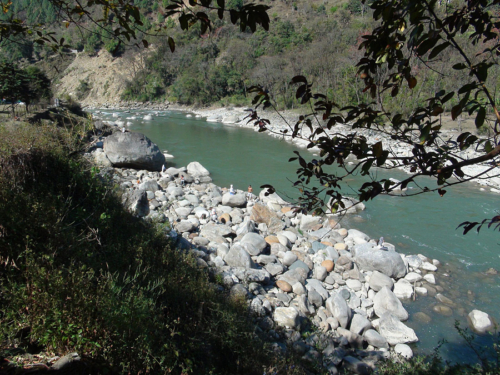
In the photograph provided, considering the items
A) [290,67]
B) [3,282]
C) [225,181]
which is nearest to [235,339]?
[3,282]

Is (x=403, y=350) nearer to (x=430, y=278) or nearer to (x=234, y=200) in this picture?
(x=430, y=278)

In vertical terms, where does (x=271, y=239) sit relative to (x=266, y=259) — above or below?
below

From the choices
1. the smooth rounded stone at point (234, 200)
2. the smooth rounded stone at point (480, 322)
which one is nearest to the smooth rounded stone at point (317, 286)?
the smooth rounded stone at point (480, 322)

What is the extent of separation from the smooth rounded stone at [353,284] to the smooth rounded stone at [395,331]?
0.99m

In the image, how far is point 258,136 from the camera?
22641 millimetres

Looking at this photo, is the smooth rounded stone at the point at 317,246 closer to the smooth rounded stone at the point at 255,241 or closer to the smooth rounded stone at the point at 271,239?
the smooth rounded stone at the point at 271,239

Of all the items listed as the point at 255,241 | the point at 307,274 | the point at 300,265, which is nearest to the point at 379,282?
the point at 307,274

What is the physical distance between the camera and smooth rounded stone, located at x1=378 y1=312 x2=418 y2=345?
16.9 feet

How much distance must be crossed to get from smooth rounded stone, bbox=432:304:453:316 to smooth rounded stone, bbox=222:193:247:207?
5.75 m

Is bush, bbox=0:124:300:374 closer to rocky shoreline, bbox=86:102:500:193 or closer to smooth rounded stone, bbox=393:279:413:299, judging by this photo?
rocky shoreline, bbox=86:102:500:193

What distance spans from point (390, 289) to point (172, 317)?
4.83 meters

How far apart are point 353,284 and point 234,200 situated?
15.3 ft

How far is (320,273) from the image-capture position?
6641 mm

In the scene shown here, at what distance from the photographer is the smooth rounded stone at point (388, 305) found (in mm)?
5730
